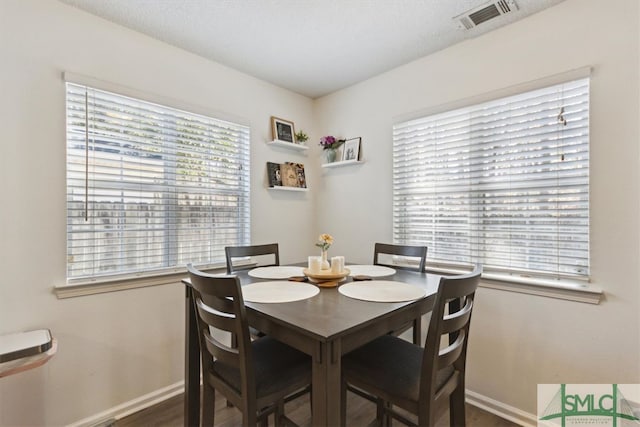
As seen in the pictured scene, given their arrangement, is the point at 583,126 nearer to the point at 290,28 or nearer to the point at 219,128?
the point at 290,28

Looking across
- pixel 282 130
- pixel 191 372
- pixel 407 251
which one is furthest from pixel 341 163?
pixel 191 372

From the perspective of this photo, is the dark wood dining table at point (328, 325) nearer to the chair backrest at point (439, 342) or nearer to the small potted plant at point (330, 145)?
the chair backrest at point (439, 342)

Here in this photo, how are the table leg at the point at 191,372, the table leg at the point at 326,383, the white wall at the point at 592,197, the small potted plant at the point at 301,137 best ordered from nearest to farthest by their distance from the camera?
the table leg at the point at 326,383, the white wall at the point at 592,197, the table leg at the point at 191,372, the small potted plant at the point at 301,137

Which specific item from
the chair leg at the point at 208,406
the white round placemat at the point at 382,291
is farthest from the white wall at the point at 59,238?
the white round placemat at the point at 382,291

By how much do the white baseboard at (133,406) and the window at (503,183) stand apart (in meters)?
2.02

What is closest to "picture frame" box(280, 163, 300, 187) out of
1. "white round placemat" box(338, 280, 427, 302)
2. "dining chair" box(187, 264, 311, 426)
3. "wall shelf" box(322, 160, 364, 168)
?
"wall shelf" box(322, 160, 364, 168)

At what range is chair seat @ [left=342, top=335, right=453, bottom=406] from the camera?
47.1 inches

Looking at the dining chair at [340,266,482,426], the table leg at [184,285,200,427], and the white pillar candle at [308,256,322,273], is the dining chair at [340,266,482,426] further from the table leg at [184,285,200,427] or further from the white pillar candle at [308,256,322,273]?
the table leg at [184,285,200,427]

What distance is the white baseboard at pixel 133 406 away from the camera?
179 centimetres

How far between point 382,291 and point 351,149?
1.66m

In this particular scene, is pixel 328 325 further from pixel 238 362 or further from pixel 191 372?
pixel 191 372

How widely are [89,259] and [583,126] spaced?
2.97 m

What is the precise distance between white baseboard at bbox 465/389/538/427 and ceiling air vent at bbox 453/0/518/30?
2.42 meters

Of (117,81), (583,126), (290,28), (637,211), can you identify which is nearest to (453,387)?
(637,211)
